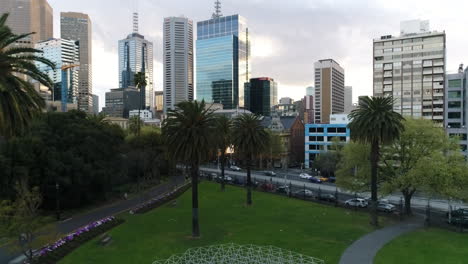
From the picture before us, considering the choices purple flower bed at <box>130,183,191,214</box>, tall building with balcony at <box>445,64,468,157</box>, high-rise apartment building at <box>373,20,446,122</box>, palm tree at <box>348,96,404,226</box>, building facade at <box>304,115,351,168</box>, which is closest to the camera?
palm tree at <box>348,96,404,226</box>

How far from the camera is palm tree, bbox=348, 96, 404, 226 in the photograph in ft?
123

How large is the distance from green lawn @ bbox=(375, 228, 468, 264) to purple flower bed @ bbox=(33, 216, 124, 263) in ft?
85.8

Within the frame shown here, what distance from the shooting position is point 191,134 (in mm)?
33469

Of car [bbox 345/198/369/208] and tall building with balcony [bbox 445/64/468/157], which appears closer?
car [bbox 345/198/369/208]

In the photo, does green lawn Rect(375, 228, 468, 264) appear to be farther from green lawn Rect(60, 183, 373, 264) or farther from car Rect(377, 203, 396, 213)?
car Rect(377, 203, 396, 213)

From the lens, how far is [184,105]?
1344 inches

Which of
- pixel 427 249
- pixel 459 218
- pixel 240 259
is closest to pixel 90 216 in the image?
pixel 240 259

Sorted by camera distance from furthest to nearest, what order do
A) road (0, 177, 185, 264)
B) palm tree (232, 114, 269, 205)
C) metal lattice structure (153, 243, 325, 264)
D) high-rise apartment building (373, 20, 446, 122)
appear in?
high-rise apartment building (373, 20, 446, 122) < palm tree (232, 114, 269, 205) < road (0, 177, 185, 264) < metal lattice structure (153, 243, 325, 264)

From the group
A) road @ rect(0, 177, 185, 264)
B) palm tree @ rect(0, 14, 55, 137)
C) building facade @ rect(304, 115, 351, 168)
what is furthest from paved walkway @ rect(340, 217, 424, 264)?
building facade @ rect(304, 115, 351, 168)

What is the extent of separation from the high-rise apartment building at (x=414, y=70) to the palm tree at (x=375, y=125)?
86.0 m

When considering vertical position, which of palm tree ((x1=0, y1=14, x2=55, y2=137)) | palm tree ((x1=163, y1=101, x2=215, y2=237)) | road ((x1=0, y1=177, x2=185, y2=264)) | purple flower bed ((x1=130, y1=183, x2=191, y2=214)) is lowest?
road ((x1=0, y1=177, x2=185, y2=264))

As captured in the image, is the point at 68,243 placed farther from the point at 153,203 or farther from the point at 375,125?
the point at 375,125

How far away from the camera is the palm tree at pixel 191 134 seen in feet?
110

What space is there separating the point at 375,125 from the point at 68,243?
32.9m
